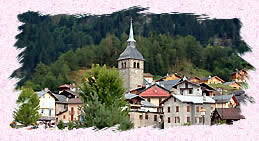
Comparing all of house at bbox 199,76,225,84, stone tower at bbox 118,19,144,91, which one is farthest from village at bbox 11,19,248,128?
house at bbox 199,76,225,84

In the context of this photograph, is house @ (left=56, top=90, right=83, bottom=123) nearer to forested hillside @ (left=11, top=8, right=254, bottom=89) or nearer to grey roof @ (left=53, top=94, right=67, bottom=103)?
grey roof @ (left=53, top=94, right=67, bottom=103)

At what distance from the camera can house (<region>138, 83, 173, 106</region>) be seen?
41938mm

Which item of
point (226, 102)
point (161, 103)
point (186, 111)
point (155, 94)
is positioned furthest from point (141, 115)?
point (226, 102)

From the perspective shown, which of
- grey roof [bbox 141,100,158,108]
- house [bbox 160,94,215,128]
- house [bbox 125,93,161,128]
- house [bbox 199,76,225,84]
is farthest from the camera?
house [bbox 199,76,225,84]

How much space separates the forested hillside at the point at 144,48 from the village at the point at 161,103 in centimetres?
1504

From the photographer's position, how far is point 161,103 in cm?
3556

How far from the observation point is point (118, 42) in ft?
272

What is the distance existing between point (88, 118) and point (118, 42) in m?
64.7

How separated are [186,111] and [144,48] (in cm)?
5043

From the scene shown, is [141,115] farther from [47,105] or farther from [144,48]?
[144,48]

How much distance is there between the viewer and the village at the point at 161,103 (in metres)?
31.7

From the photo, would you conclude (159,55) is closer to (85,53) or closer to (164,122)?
(85,53)

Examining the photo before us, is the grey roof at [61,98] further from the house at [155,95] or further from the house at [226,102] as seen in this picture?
the house at [226,102]

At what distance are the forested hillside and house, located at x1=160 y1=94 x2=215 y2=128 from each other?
113 ft
